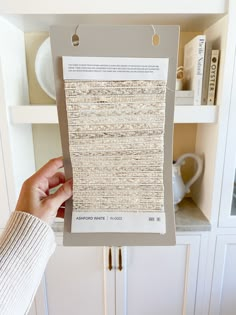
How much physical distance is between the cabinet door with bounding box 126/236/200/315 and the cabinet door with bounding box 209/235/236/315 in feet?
0.32

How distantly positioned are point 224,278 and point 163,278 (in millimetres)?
297

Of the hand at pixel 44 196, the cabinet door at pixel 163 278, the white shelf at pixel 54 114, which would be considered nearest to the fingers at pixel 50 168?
the hand at pixel 44 196

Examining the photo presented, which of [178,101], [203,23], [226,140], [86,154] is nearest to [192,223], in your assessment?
[226,140]

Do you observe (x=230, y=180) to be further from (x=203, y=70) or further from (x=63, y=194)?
(x=63, y=194)

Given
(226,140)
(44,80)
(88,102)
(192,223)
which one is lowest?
(192,223)

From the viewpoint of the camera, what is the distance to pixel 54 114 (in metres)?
0.92

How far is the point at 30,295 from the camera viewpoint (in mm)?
472

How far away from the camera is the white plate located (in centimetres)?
103

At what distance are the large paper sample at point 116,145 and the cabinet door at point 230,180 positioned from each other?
585mm

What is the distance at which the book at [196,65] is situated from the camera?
0.90 meters

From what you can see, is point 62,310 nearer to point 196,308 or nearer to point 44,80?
point 196,308

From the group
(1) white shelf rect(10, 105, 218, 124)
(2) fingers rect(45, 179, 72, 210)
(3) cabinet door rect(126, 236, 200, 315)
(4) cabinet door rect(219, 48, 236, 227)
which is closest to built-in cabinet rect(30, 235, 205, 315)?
(3) cabinet door rect(126, 236, 200, 315)
